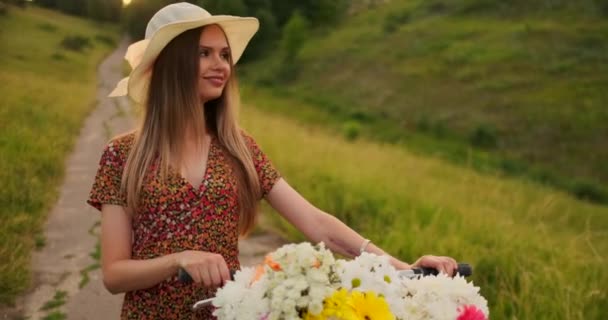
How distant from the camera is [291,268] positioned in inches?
46.5

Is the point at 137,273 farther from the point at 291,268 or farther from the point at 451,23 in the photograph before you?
the point at 451,23

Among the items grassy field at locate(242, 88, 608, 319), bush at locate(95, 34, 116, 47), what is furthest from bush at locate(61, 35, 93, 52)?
grassy field at locate(242, 88, 608, 319)

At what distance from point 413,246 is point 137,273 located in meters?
3.27

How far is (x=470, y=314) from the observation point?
4.20 ft

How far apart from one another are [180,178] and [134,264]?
1.07ft

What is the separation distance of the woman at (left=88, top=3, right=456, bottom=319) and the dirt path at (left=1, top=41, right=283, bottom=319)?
2.15m

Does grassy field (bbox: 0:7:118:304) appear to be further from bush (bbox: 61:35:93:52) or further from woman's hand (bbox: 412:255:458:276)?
woman's hand (bbox: 412:255:458:276)

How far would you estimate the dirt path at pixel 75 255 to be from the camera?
3.86 meters

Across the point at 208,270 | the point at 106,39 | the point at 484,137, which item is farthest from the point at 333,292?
the point at 484,137

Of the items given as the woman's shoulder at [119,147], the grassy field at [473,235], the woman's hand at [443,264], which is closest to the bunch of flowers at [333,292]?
the woman's hand at [443,264]

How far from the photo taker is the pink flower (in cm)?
128

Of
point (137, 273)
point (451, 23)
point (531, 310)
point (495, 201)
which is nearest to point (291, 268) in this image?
point (137, 273)

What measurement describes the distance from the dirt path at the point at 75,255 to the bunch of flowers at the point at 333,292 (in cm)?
293

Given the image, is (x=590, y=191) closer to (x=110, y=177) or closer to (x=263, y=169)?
(x=263, y=169)
